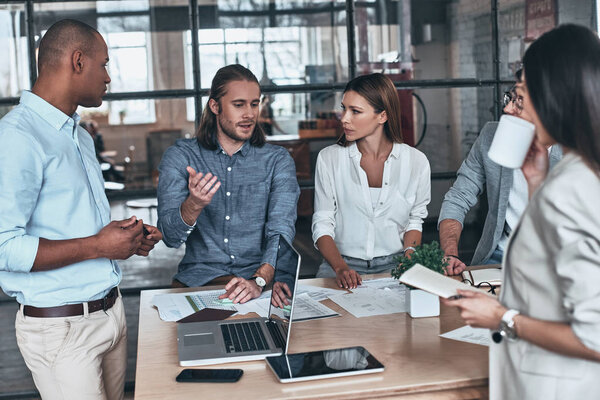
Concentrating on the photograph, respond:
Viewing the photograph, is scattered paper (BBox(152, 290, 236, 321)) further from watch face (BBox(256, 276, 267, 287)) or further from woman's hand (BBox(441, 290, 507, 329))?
woman's hand (BBox(441, 290, 507, 329))

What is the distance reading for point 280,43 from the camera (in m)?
3.60

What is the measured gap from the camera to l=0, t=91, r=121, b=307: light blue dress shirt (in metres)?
2.00

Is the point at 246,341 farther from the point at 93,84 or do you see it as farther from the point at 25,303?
the point at 93,84

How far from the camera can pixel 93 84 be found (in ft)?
7.45

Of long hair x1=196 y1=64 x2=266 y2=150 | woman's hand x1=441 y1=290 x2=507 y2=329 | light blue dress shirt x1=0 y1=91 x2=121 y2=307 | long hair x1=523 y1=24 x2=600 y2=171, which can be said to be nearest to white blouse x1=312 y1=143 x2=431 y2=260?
long hair x1=196 y1=64 x2=266 y2=150

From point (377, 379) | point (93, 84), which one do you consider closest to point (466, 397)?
point (377, 379)

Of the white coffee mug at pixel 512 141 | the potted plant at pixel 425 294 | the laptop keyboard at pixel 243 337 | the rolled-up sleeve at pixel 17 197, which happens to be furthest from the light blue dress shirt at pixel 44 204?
the white coffee mug at pixel 512 141

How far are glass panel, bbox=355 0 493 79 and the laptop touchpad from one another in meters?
2.04

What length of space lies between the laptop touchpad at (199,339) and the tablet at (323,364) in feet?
0.74

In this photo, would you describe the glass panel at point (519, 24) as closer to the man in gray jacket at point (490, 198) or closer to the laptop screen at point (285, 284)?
the man in gray jacket at point (490, 198)

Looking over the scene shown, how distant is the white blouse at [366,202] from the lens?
3.09 metres

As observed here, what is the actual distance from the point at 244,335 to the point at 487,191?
156 centimetres

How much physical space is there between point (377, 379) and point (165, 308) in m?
0.91

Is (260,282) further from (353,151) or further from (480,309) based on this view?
(480,309)
